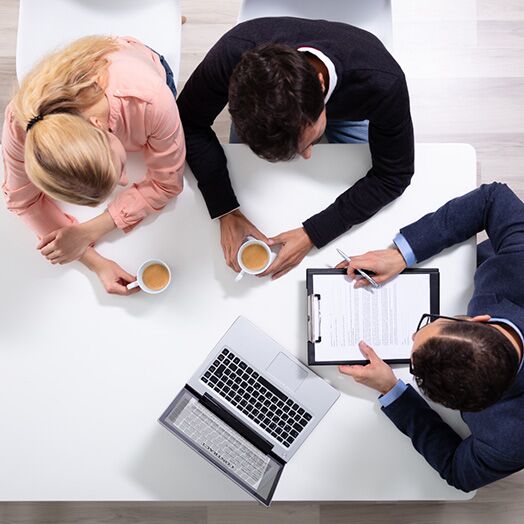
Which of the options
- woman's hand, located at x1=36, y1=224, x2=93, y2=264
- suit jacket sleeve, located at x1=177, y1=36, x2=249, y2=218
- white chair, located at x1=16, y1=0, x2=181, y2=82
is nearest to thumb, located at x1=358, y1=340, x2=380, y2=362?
suit jacket sleeve, located at x1=177, y1=36, x2=249, y2=218

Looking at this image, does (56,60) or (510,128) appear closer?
(56,60)

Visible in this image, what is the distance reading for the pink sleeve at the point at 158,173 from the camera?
1193 millimetres

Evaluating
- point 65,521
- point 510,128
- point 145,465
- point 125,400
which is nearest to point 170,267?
point 125,400

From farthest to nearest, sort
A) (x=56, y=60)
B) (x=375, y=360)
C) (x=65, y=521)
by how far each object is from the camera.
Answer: (x=65, y=521) < (x=375, y=360) < (x=56, y=60)

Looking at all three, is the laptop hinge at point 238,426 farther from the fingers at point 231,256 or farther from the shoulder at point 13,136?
the shoulder at point 13,136

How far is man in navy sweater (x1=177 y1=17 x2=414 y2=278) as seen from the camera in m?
1.11

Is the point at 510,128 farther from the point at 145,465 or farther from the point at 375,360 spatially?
the point at 145,465

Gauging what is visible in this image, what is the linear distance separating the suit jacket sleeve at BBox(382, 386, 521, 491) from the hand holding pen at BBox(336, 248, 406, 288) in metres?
0.23

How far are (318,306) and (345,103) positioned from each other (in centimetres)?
41

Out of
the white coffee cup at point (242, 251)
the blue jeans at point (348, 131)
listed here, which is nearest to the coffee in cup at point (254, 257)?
the white coffee cup at point (242, 251)

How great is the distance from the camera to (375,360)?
46.9 inches

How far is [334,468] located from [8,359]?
70 cm

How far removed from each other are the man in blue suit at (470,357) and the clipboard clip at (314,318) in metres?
0.09

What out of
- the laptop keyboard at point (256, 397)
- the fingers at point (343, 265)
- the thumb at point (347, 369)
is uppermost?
the fingers at point (343, 265)
